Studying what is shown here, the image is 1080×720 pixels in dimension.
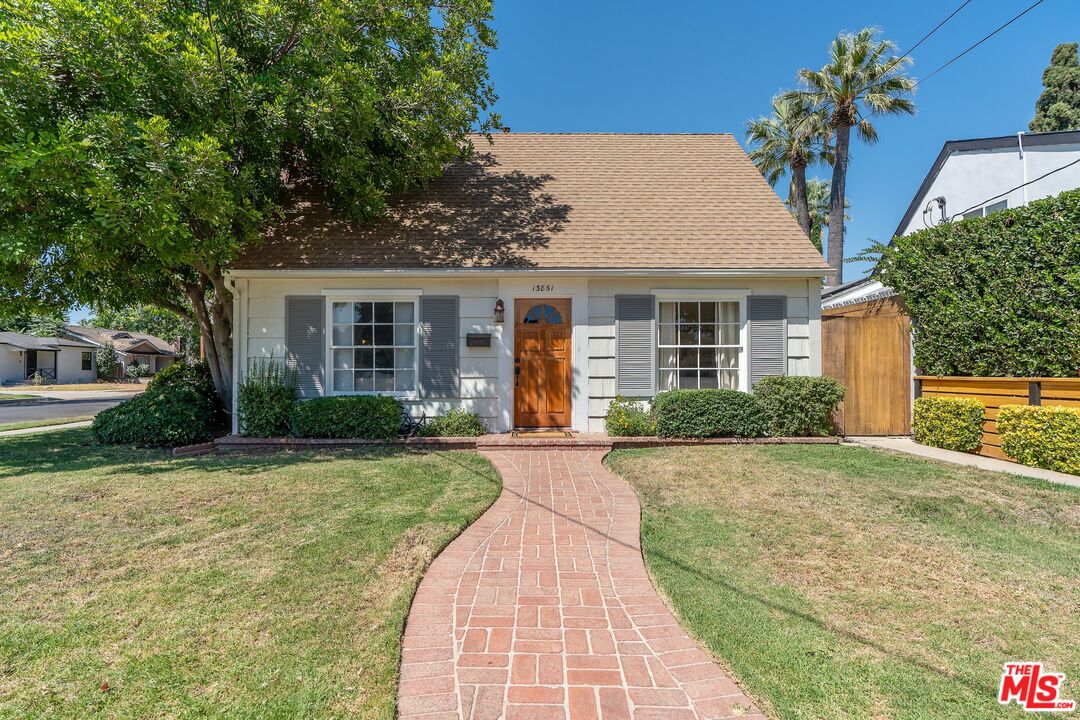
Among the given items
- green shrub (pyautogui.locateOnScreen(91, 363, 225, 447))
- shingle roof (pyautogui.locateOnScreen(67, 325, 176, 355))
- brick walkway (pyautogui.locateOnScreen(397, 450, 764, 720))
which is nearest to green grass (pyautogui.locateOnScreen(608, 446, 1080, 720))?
brick walkway (pyautogui.locateOnScreen(397, 450, 764, 720))

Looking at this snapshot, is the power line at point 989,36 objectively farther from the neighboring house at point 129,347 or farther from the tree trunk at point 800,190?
the neighboring house at point 129,347

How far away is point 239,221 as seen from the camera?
302 inches

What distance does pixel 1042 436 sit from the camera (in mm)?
6289

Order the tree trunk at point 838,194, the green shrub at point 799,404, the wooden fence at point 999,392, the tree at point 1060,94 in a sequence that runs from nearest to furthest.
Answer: the wooden fence at point 999,392 → the green shrub at point 799,404 → the tree trunk at point 838,194 → the tree at point 1060,94

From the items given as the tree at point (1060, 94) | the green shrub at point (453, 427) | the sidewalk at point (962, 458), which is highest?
the tree at point (1060, 94)

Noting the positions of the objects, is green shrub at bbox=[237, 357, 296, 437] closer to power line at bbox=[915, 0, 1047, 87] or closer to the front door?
the front door

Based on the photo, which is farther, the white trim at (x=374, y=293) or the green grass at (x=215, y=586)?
the white trim at (x=374, y=293)

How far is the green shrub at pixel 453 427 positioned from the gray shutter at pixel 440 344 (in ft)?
1.50

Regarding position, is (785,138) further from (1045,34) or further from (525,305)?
(525,305)

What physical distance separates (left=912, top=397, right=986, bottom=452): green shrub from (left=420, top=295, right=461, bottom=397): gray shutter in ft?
25.5

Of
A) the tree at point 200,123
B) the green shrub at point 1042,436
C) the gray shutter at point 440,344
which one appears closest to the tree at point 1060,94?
the green shrub at point 1042,436

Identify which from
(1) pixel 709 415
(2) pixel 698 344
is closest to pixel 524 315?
(2) pixel 698 344

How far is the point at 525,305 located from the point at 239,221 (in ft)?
15.6

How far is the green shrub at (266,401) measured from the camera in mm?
8172
